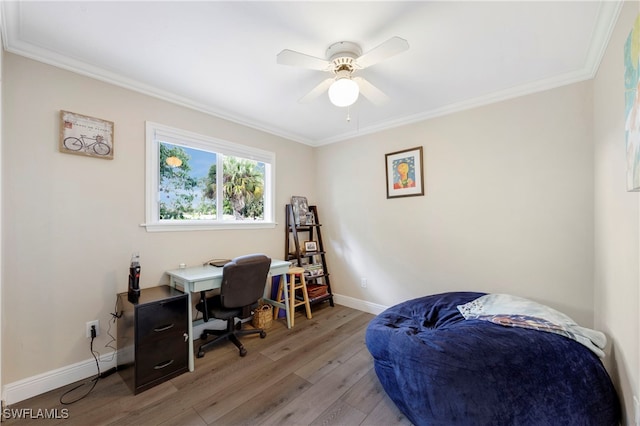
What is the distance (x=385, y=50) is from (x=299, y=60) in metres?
0.53

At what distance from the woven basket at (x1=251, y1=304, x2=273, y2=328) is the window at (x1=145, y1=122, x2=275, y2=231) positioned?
38.8 inches

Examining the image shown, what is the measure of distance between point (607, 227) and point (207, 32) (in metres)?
2.91

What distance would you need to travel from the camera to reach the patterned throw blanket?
1546 mm

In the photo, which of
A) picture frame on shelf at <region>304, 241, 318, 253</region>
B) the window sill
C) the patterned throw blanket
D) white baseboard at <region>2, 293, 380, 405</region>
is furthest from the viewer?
picture frame on shelf at <region>304, 241, 318, 253</region>

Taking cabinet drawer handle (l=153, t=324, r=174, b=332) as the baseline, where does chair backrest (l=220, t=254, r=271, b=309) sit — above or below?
above

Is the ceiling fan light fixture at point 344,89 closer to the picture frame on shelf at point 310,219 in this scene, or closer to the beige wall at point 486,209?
the beige wall at point 486,209

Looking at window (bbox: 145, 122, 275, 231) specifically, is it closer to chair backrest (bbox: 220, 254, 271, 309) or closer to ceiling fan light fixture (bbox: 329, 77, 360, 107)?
chair backrest (bbox: 220, 254, 271, 309)

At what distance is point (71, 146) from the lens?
1.96m

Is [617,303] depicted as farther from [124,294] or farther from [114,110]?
[114,110]

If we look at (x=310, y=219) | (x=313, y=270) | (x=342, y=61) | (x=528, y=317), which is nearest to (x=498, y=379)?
(x=528, y=317)

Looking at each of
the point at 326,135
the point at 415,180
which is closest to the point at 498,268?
the point at 415,180

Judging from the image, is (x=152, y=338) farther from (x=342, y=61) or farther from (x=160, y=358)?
(x=342, y=61)

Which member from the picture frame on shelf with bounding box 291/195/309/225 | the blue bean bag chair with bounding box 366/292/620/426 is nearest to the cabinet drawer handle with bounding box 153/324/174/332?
the blue bean bag chair with bounding box 366/292/620/426

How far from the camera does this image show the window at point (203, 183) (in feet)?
8.00
